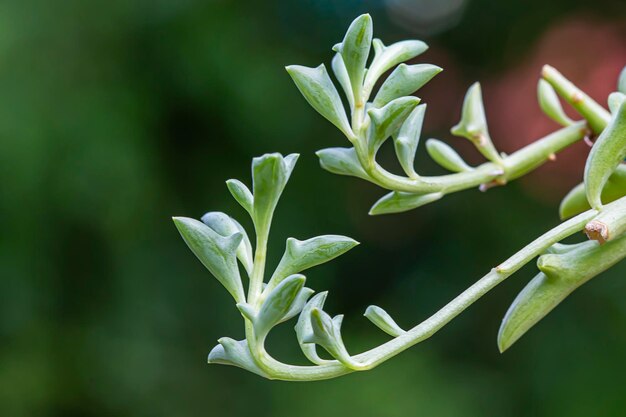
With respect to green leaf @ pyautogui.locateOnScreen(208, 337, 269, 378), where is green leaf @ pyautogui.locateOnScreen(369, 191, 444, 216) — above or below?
above

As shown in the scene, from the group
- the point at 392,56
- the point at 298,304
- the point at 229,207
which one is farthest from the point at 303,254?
the point at 229,207

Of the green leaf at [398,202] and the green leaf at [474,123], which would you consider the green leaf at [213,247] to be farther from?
the green leaf at [474,123]

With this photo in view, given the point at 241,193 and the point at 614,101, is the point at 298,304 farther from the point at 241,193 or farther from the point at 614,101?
the point at 614,101

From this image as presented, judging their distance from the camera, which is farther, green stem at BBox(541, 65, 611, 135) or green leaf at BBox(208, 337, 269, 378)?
green stem at BBox(541, 65, 611, 135)

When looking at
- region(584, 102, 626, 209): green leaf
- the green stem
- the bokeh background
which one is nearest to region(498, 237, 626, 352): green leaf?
region(584, 102, 626, 209): green leaf

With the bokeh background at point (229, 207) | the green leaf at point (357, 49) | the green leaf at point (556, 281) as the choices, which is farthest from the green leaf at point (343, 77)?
the bokeh background at point (229, 207)

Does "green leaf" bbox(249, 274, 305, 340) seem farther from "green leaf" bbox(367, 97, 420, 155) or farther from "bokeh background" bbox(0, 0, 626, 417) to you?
"bokeh background" bbox(0, 0, 626, 417)
